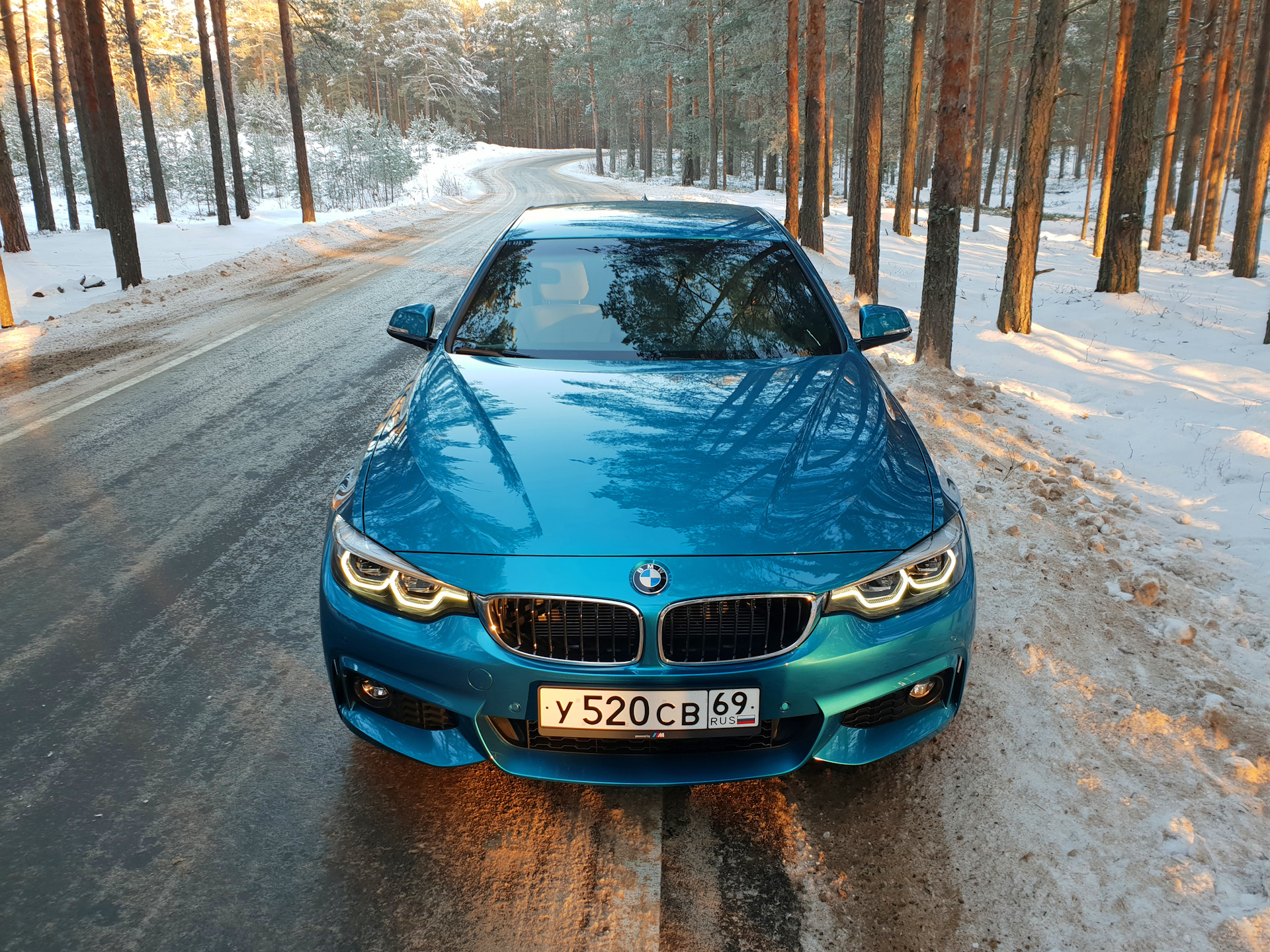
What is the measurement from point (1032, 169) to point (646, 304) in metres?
8.79

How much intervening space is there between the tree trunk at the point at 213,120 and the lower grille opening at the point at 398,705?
25469 mm

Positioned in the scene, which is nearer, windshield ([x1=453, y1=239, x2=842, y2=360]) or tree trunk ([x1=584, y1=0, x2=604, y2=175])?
windshield ([x1=453, y1=239, x2=842, y2=360])

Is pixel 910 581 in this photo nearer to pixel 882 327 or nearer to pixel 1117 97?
pixel 882 327

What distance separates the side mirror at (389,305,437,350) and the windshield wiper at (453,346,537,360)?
0.29 m

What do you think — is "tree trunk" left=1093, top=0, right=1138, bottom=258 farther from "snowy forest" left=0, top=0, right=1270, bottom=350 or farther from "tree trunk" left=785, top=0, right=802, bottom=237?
"tree trunk" left=785, top=0, right=802, bottom=237

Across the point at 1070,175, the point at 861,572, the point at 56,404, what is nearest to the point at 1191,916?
the point at 861,572

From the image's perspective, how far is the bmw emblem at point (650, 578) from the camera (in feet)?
7.00

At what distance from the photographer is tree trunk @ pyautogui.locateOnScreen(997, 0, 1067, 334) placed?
1010 centimetres

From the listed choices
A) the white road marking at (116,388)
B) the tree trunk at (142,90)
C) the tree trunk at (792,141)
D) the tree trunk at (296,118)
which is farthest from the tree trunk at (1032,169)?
the tree trunk at (142,90)

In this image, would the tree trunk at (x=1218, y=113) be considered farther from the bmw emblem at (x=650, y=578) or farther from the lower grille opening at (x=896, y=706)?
the bmw emblem at (x=650, y=578)

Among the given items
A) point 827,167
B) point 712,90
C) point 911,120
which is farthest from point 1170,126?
point 712,90

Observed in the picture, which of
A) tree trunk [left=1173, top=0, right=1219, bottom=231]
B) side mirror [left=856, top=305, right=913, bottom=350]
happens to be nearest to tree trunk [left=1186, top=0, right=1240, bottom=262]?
tree trunk [left=1173, top=0, right=1219, bottom=231]

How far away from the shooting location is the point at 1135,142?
1317cm

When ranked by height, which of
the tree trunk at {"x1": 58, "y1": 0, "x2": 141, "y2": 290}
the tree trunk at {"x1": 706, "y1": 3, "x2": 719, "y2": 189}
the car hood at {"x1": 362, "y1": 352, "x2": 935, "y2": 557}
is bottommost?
the car hood at {"x1": 362, "y1": 352, "x2": 935, "y2": 557}
